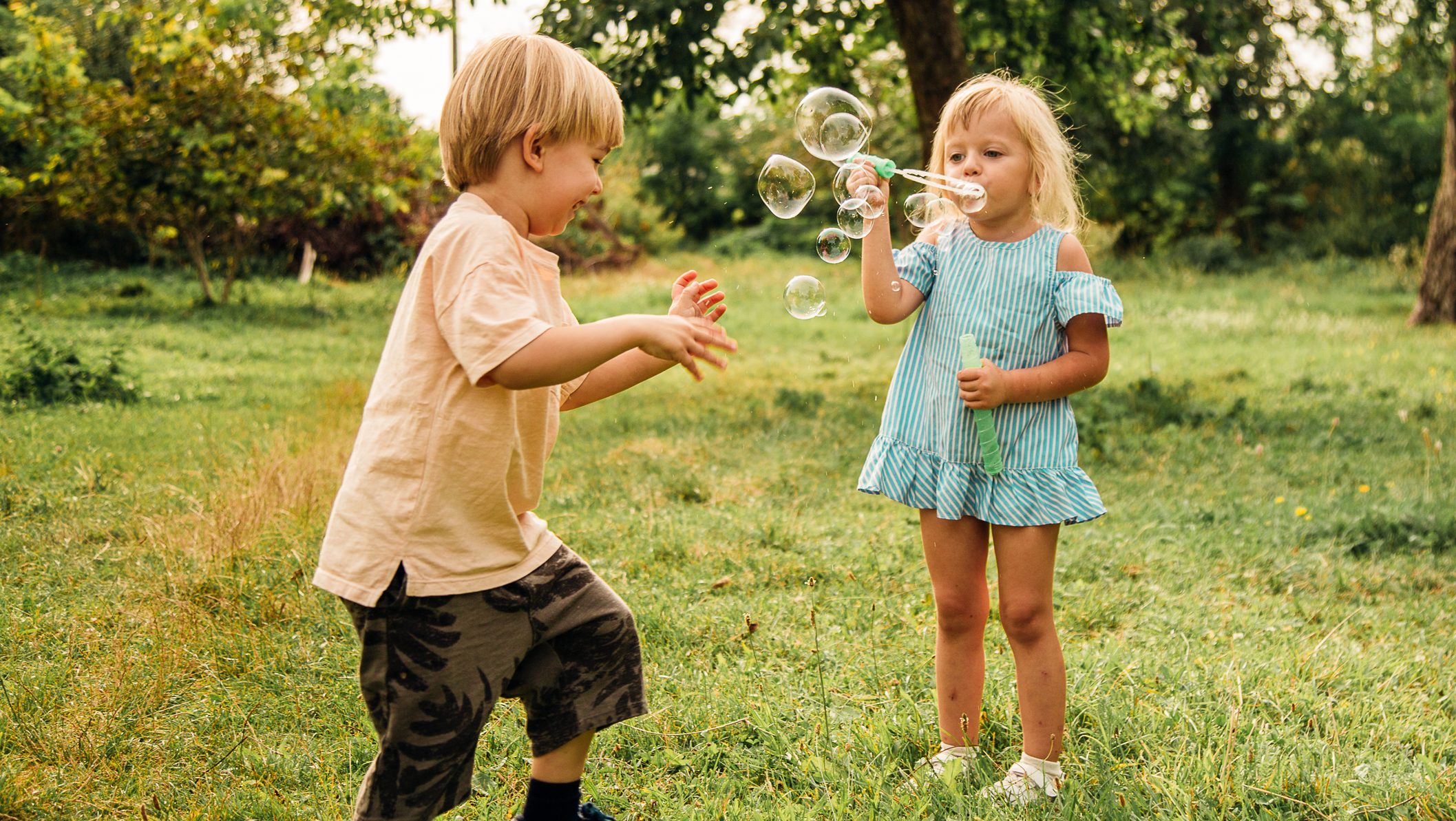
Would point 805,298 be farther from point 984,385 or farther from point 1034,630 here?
point 1034,630

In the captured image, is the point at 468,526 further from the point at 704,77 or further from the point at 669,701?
the point at 704,77

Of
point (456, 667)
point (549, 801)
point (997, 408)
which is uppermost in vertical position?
point (997, 408)

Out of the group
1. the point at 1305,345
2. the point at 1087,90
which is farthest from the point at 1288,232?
the point at 1087,90

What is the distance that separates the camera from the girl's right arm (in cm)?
266

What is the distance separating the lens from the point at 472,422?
6.68 feet

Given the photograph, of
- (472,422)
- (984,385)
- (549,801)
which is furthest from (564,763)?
(984,385)

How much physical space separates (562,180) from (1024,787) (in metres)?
1.76

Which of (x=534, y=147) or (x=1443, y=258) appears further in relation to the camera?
(x=1443, y=258)

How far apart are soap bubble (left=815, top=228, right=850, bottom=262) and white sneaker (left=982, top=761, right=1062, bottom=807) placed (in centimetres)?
139

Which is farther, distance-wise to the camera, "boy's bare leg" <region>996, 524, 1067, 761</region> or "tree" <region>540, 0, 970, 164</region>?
"tree" <region>540, 0, 970, 164</region>

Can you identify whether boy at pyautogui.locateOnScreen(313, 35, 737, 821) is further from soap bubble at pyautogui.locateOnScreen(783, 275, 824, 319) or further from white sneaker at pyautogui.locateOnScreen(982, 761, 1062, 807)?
white sneaker at pyautogui.locateOnScreen(982, 761, 1062, 807)

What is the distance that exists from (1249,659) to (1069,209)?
5.53 feet

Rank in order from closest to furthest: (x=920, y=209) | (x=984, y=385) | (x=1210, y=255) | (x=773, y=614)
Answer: (x=984, y=385), (x=920, y=209), (x=773, y=614), (x=1210, y=255)

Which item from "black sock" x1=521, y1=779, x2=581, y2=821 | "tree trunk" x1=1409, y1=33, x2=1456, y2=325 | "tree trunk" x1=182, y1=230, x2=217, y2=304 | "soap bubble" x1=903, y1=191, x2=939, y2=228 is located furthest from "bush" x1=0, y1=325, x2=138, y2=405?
"tree trunk" x1=1409, y1=33, x2=1456, y2=325
